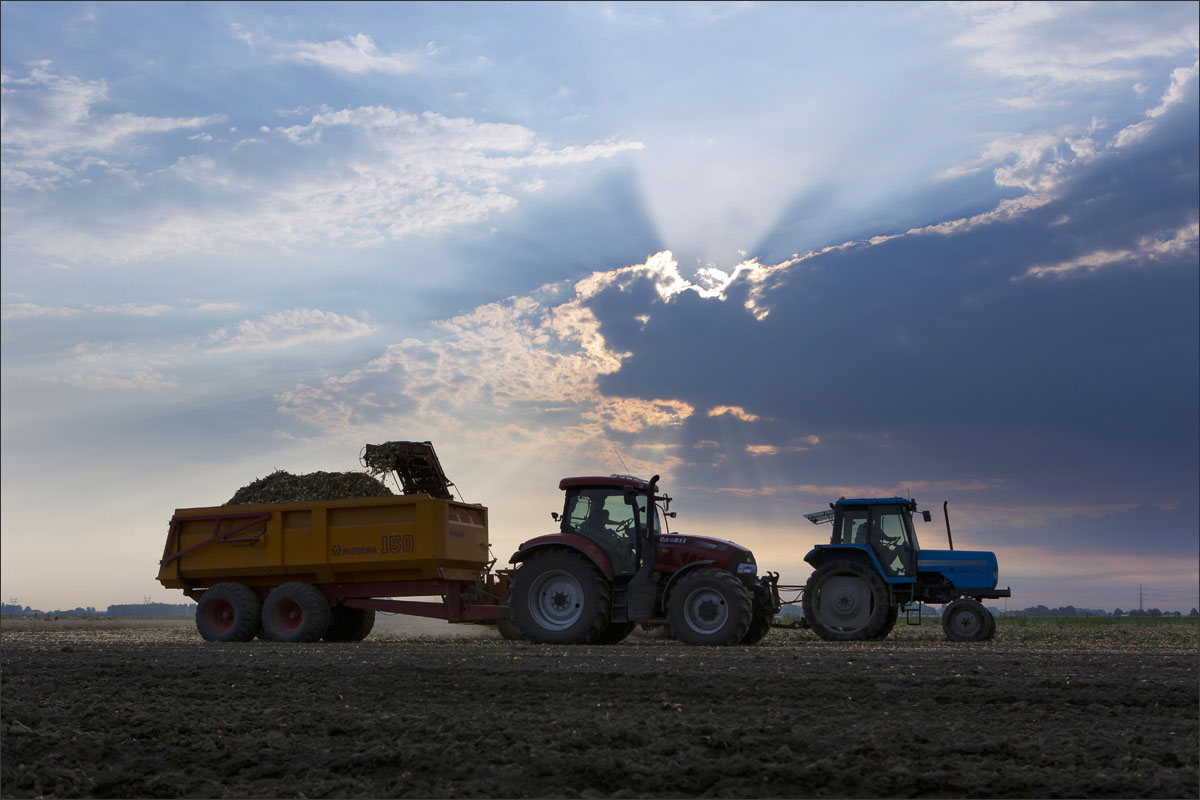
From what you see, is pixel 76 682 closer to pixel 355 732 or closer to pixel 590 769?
pixel 355 732

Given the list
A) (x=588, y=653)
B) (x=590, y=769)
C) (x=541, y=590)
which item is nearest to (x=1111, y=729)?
(x=590, y=769)

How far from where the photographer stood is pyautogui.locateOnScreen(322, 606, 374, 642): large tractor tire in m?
17.8

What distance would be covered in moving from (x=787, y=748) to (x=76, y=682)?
706 cm

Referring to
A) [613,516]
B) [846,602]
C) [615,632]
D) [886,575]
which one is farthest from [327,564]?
[886,575]

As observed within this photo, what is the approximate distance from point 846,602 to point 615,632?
4097 mm

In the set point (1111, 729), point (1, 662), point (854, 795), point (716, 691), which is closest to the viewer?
point (854, 795)

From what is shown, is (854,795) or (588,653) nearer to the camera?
(854,795)

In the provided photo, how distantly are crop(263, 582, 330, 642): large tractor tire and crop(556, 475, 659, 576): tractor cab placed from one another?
4.26 m

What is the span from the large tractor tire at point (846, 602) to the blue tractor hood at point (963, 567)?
48.6 inches

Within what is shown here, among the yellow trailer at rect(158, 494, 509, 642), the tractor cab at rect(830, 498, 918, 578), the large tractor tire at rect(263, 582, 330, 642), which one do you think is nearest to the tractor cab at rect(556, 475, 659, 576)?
the yellow trailer at rect(158, 494, 509, 642)

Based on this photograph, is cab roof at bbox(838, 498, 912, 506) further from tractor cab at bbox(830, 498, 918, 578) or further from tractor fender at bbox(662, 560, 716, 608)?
tractor fender at bbox(662, 560, 716, 608)

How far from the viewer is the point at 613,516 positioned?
1494 cm

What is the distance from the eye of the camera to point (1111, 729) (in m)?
7.45

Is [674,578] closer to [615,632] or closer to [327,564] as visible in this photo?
[615,632]
